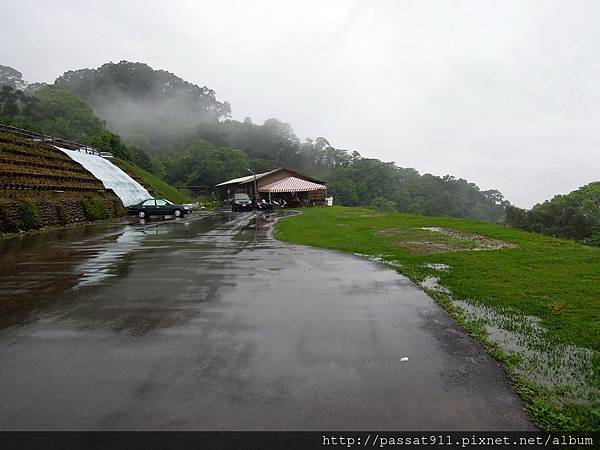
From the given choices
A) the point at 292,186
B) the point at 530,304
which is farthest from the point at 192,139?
the point at 530,304

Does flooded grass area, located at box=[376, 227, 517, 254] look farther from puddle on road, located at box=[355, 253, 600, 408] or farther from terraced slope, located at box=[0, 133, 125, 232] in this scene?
terraced slope, located at box=[0, 133, 125, 232]

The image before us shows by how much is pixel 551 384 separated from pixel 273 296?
425cm

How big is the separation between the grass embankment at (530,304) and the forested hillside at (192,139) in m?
48.2

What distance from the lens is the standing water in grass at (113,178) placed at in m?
32.0

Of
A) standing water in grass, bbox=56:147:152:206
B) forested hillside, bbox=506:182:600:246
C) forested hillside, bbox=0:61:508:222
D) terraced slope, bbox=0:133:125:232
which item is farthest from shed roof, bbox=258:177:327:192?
forested hillside, bbox=506:182:600:246

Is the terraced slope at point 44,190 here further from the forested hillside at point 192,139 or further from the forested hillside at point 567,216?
the forested hillside at point 567,216

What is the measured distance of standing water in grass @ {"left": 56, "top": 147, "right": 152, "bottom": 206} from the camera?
32000mm

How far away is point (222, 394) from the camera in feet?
11.1

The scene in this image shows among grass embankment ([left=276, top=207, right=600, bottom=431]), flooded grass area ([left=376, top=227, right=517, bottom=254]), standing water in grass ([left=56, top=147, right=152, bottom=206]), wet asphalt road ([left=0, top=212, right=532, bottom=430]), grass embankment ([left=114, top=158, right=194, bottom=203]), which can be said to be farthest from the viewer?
grass embankment ([left=114, top=158, right=194, bottom=203])

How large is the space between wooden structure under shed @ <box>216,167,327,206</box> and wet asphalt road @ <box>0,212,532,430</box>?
130ft

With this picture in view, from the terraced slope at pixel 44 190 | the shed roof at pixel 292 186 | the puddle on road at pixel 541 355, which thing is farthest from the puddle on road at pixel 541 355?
the shed roof at pixel 292 186

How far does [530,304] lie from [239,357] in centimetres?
466
